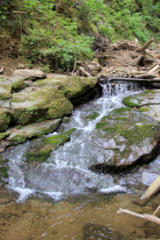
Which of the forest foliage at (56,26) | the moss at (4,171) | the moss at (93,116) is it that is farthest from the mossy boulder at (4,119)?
the forest foliage at (56,26)

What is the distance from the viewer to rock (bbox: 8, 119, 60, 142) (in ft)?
16.1

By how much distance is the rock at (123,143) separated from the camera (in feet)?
13.5

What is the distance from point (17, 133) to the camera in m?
5.05

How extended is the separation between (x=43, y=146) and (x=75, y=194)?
5.91 ft

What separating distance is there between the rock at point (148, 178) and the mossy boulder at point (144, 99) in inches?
131

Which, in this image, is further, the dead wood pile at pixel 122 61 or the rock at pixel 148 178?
the dead wood pile at pixel 122 61

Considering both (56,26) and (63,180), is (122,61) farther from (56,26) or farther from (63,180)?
(63,180)

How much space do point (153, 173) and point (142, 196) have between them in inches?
35.5

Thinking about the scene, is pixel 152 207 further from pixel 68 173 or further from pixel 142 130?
pixel 142 130

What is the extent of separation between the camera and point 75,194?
3.43 m

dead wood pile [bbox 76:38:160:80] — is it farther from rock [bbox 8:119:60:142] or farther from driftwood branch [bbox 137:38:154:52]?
rock [bbox 8:119:60:142]

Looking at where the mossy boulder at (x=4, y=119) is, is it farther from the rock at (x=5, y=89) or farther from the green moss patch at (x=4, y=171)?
the green moss patch at (x=4, y=171)

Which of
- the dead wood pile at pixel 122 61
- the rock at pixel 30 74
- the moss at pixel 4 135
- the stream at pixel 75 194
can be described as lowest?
the stream at pixel 75 194

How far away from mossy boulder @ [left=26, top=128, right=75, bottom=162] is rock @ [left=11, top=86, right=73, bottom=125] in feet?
3.34
